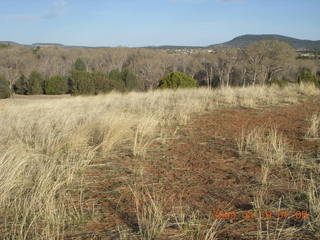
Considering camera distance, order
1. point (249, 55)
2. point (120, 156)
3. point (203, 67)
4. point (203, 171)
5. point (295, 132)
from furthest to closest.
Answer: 1. point (203, 67)
2. point (249, 55)
3. point (295, 132)
4. point (120, 156)
5. point (203, 171)

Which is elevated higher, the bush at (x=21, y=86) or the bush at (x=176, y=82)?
the bush at (x=176, y=82)

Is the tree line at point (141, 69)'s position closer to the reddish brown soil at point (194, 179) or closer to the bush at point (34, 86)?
the bush at point (34, 86)

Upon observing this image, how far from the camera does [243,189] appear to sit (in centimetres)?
262

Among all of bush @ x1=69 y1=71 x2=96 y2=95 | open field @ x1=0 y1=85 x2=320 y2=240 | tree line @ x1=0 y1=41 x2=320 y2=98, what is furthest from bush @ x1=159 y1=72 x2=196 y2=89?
open field @ x1=0 y1=85 x2=320 y2=240

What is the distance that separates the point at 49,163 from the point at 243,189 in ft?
6.80

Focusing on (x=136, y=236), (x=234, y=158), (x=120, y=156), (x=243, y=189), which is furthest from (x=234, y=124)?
(x=136, y=236)

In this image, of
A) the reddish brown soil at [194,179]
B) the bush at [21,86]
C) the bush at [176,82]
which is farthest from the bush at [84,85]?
the reddish brown soil at [194,179]

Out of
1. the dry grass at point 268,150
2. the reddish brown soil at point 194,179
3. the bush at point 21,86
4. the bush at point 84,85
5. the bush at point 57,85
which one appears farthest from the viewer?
the bush at point 21,86

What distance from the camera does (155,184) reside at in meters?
2.79

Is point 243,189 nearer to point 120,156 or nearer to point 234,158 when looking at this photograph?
point 234,158
